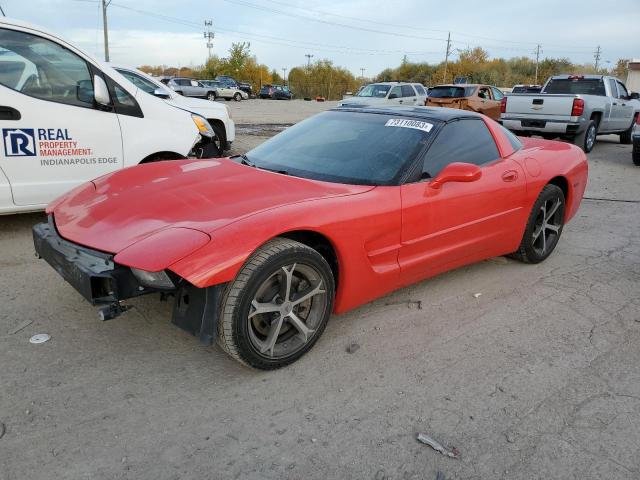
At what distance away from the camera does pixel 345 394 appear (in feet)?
8.52

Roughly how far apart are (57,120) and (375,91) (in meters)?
15.3

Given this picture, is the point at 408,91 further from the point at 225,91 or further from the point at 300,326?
the point at 225,91

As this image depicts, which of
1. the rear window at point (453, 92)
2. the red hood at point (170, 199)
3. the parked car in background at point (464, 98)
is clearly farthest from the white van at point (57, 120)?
the rear window at point (453, 92)

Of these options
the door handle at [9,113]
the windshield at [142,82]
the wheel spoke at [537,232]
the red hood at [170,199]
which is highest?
the windshield at [142,82]

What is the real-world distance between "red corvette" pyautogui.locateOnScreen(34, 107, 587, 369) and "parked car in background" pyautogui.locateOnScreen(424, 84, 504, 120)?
12.5m

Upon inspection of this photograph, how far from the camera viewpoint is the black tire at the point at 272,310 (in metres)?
2.49

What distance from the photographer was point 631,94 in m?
13.8

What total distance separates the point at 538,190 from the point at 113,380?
345 cm

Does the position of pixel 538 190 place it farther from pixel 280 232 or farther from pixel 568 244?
pixel 280 232

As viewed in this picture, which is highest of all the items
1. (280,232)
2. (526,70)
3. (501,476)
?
(526,70)

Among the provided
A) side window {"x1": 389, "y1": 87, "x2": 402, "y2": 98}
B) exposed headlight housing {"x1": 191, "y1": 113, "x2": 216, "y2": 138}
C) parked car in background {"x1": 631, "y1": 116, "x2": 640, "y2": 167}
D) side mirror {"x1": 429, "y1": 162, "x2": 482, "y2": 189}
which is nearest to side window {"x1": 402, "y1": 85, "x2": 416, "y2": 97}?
side window {"x1": 389, "y1": 87, "x2": 402, "y2": 98}

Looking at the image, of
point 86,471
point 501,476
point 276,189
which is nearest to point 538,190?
point 276,189

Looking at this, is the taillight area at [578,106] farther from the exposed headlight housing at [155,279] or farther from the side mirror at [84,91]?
the exposed headlight housing at [155,279]

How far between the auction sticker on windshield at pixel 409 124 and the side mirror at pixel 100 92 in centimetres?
267
